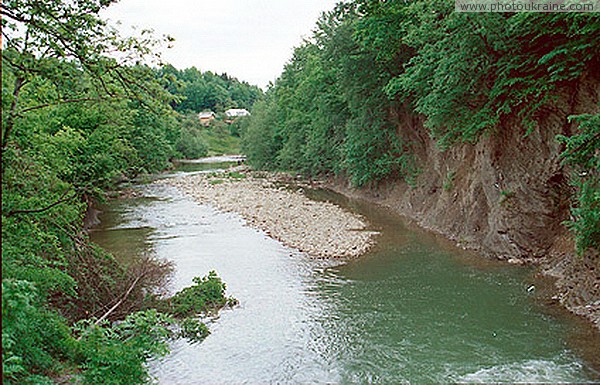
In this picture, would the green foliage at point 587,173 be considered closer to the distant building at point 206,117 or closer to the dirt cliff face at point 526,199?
the dirt cliff face at point 526,199

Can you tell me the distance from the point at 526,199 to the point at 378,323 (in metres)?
6.85

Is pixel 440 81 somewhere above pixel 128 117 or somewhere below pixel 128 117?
above

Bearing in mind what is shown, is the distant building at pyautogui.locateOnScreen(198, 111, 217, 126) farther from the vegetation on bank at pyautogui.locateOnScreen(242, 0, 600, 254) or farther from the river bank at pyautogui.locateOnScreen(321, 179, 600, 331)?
the river bank at pyautogui.locateOnScreen(321, 179, 600, 331)

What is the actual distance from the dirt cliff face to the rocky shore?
366cm

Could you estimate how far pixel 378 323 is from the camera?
1049 centimetres

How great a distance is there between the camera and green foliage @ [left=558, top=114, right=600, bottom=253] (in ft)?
29.9

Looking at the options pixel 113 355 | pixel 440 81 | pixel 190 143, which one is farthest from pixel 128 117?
pixel 190 143

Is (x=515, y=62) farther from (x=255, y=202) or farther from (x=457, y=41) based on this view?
(x=255, y=202)

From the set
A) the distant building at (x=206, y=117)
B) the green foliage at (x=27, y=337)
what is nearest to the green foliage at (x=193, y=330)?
the green foliage at (x=27, y=337)

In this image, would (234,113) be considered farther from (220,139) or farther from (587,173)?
(587,173)

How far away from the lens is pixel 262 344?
32.0 ft

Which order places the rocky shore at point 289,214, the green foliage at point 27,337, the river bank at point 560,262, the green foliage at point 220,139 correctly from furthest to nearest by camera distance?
the green foliage at point 220,139
the rocky shore at point 289,214
the river bank at point 560,262
the green foliage at point 27,337
